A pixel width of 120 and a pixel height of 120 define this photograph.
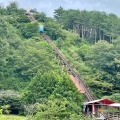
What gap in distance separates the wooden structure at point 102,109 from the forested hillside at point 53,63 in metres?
1.31

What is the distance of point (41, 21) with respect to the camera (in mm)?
73438

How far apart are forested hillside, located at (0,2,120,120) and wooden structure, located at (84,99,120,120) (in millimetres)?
1311

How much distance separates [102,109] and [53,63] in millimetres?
12997

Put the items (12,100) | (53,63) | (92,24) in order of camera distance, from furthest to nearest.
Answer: (92,24), (53,63), (12,100)

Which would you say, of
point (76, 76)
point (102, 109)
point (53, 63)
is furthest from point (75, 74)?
point (102, 109)

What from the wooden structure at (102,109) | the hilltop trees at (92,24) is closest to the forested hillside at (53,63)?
the hilltop trees at (92,24)

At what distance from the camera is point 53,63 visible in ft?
166

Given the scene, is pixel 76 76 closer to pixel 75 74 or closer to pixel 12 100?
pixel 75 74

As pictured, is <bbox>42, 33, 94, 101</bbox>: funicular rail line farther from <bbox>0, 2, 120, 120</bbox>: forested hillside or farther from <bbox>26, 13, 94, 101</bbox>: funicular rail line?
<bbox>0, 2, 120, 120</bbox>: forested hillside

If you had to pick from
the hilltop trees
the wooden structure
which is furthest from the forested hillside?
the wooden structure

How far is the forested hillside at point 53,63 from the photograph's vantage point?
3906 centimetres

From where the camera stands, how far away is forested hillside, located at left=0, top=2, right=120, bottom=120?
128 feet

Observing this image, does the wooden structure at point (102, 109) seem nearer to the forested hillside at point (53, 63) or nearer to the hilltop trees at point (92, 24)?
the forested hillside at point (53, 63)

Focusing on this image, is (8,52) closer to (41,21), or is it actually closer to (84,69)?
(84,69)
